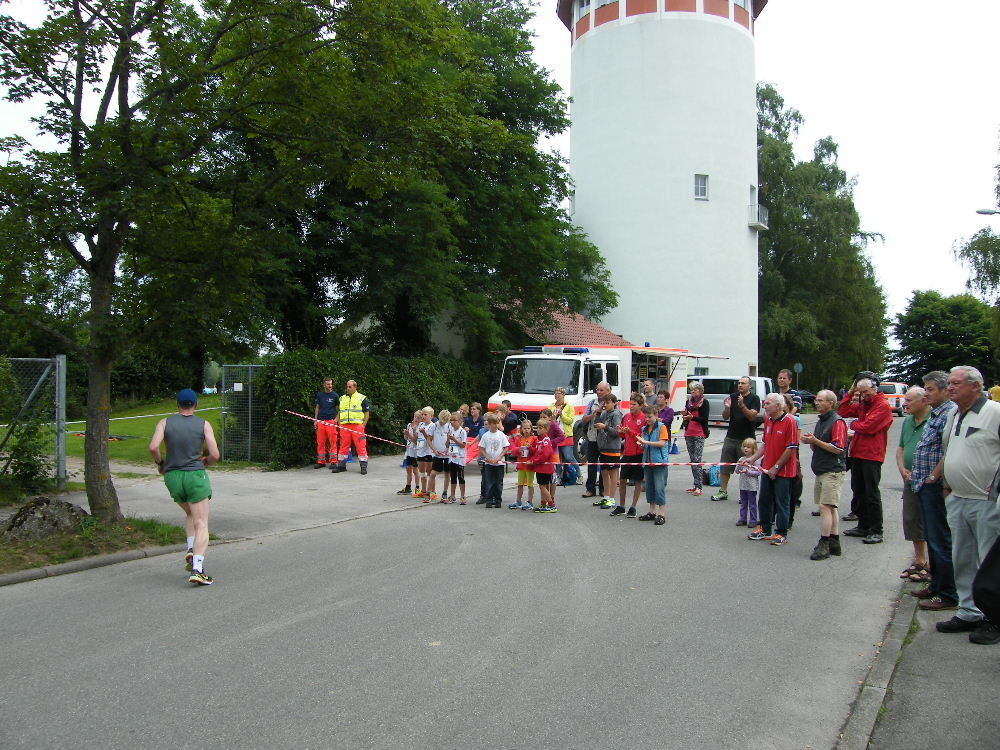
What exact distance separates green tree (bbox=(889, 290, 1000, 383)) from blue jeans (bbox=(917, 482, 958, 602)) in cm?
6640

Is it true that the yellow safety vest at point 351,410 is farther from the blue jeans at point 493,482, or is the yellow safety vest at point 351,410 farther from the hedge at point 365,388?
the blue jeans at point 493,482

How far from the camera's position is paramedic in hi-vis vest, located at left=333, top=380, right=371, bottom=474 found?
16.1 metres

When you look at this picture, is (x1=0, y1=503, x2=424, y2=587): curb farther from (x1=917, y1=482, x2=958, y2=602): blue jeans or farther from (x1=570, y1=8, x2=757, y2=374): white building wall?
(x1=570, y1=8, x2=757, y2=374): white building wall

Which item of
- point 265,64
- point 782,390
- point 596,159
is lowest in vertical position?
point 782,390

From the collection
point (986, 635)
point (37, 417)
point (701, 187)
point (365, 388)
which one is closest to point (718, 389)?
point (701, 187)

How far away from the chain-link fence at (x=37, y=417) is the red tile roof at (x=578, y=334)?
1690 cm

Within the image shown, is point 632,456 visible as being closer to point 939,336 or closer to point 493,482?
point 493,482

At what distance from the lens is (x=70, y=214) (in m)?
8.43

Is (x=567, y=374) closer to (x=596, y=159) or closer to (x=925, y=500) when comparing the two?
(x=925, y=500)

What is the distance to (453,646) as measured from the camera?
5.54 m

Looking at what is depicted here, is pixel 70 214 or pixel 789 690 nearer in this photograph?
pixel 789 690

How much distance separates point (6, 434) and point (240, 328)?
410cm

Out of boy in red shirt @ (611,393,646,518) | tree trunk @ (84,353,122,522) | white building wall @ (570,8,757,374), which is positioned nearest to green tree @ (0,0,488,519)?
tree trunk @ (84,353,122,522)

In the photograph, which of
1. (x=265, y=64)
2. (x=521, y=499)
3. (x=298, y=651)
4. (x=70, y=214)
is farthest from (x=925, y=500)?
(x=70, y=214)
